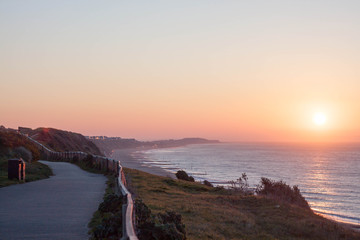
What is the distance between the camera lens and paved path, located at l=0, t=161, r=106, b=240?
8.32m

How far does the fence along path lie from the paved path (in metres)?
0.95

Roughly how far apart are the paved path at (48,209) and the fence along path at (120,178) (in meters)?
0.95

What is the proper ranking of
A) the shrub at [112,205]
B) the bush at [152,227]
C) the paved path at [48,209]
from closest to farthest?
the bush at [152,227] < the paved path at [48,209] < the shrub at [112,205]

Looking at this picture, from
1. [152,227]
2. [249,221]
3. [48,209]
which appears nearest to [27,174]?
[48,209]

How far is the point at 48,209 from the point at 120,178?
376 cm

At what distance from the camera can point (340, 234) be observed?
47.4 ft

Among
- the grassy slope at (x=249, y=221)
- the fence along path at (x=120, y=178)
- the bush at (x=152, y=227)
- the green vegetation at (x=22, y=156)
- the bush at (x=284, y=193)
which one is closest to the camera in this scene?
the fence along path at (x=120, y=178)

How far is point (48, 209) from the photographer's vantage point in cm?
1088

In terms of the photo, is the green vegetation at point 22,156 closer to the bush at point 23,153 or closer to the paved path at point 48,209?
the bush at point 23,153

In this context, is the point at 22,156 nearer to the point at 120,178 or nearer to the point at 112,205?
the point at 120,178

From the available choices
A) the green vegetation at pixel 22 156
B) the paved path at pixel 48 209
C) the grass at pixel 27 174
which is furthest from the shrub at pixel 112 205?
the green vegetation at pixel 22 156

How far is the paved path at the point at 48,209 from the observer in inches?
328

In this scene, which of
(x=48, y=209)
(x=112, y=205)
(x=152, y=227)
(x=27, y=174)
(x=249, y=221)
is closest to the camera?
(x=152, y=227)

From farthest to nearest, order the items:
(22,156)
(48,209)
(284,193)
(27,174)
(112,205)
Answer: (22,156) < (284,193) < (27,174) < (48,209) < (112,205)
